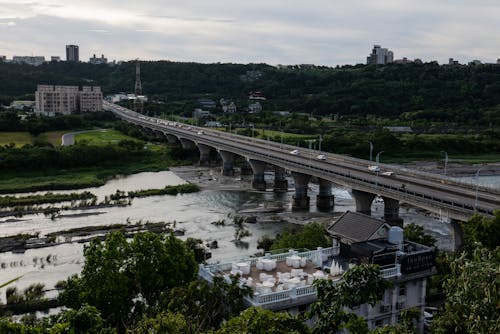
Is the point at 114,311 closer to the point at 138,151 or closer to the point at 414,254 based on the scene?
the point at 414,254

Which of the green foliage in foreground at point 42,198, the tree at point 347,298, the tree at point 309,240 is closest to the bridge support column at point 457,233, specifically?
the tree at point 309,240

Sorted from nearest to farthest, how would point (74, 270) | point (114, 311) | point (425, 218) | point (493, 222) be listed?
1. point (114, 311)
2. point (493, 222)
3. point (74, 270)
4. point (425, 218)

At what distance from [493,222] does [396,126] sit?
4249 inches

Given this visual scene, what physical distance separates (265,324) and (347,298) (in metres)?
2.26

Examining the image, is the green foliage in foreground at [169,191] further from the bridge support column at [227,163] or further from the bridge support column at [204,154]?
the bridge support column at [204,154]

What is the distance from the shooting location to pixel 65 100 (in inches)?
5871

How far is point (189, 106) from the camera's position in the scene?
171 metres

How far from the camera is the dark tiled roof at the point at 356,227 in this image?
76.7 feet

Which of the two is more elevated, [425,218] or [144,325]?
[144,325]

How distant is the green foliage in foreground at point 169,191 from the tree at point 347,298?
2161 inches

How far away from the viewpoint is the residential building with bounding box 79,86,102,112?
15262 cm

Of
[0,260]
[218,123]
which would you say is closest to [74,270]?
[0,260]

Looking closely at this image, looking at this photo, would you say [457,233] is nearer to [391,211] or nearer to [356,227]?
[391,211]

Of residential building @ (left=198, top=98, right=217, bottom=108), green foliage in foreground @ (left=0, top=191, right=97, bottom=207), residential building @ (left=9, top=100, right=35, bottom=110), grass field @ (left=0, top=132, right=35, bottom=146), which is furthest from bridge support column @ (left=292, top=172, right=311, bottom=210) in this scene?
residential building @ (left=198, top=98, right=217, bottom=108)
